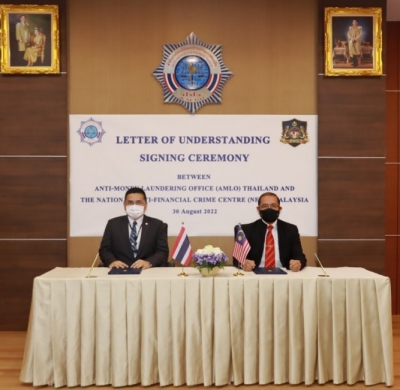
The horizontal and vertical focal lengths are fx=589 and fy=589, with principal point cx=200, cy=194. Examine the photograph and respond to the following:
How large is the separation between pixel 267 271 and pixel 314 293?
407 mm

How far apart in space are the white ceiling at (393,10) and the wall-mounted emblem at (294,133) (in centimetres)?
151

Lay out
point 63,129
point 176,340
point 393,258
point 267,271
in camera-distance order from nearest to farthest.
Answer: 1. point 176,340
2. point 267,271
3. point 63,129
4. point 393,258

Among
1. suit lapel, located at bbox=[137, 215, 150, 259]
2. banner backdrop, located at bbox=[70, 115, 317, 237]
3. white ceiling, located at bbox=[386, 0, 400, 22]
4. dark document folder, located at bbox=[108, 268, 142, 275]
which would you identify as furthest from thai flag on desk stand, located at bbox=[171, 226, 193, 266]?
white ceiling, located at bbox=[386, 0, 400, 22]

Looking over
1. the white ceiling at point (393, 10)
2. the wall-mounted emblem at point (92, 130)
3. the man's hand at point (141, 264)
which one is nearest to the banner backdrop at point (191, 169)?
the wall-mounted emblem at point (92, 130)

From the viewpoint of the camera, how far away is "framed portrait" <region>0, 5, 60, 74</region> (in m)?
5.65

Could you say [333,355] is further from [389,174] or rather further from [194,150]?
[389,174]

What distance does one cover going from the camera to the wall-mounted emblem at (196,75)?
5.74 metres

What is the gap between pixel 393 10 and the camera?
6.14 metres

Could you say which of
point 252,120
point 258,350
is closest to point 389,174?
point 252,120

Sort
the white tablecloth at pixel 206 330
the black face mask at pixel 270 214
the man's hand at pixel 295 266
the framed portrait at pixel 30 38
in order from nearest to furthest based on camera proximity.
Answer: the white tablecloth at pixel 206 330 → the man's hand at pixel 295 266 → the black face mask at pixel 270 214 → the framed portrait at pixel 30 38

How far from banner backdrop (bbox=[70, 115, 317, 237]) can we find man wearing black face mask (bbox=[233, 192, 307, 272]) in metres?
0.94

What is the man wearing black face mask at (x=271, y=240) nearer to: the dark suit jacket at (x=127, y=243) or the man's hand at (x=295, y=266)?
the man's hand at (x=295, y=266)

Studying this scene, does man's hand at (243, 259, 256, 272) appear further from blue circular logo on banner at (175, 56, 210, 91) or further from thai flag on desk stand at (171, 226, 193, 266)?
blue circular logo on banner at (175, 56, 210, 91)

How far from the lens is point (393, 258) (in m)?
6.60
